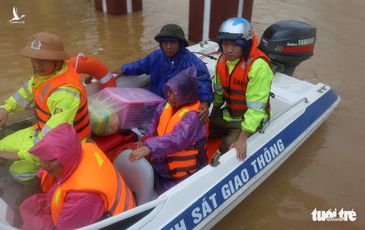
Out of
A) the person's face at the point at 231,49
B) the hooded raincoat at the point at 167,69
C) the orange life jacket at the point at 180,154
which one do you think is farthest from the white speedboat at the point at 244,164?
the person's face at the point at 231,49

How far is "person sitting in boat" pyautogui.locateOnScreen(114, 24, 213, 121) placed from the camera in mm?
3006

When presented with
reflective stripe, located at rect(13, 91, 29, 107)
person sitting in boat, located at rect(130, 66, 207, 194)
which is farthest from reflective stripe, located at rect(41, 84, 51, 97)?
person sitting in boat, located at rect(130, 66, 207, 194)

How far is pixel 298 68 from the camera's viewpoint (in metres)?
5.85

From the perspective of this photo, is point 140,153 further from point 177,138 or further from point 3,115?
point 3,115

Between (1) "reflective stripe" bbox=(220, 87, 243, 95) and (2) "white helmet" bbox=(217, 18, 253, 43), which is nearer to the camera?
(2) "white helmet" bbox=(217, 18, 253, 43)

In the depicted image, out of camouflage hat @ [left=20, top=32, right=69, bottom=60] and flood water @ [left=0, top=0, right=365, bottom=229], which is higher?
camouflage hat @ [left=20, top=32, right=69, bottom=60]

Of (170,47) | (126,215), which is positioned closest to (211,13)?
(170,47)

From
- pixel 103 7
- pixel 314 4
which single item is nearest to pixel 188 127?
pixel 103 7

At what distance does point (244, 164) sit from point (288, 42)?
5.44ft

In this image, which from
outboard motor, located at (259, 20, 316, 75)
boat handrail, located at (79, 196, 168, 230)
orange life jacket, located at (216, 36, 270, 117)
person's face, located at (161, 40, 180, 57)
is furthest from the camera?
outboard motor, located at (259, 20, 316, 75)

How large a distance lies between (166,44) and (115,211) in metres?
1.60

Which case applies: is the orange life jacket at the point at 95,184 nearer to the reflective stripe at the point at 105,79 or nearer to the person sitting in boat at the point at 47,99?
the person sitting in boat at the point at 47,99

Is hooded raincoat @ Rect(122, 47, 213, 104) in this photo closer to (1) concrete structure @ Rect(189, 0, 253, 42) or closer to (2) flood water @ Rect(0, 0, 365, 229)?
(2) flood water @ Rect(0, 0, 365, 229)

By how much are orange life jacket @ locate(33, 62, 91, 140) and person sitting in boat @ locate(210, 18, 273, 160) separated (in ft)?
3.52
